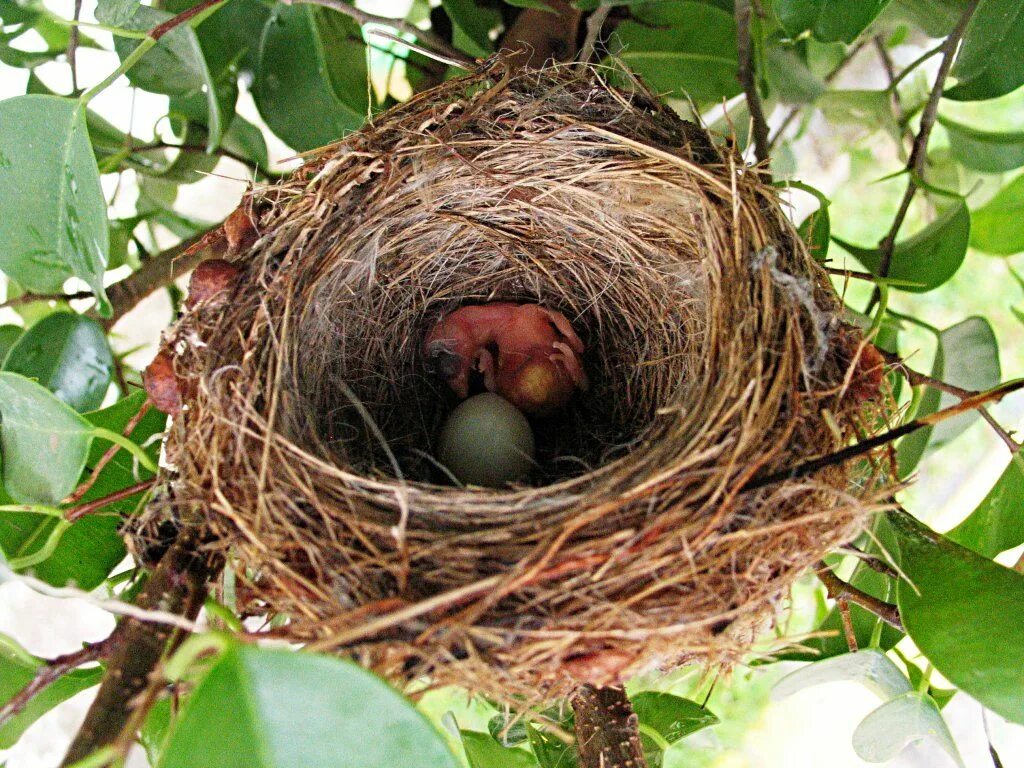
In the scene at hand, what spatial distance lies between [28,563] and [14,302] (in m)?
0.34

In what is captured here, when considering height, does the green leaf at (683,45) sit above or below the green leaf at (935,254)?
above

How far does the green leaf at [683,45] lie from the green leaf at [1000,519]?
0.58 meters

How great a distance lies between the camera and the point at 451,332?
1047 millimetres

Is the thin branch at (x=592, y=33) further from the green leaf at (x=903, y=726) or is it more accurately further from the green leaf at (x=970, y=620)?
the green leaf at (x=903, y=726)

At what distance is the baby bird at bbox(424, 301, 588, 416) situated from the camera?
3.39ft

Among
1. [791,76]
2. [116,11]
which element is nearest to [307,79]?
[116,11]

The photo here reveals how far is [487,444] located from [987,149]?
77 centimetres

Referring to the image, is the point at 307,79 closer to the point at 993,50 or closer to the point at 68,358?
the point at 68,358

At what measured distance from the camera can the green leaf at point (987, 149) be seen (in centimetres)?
108

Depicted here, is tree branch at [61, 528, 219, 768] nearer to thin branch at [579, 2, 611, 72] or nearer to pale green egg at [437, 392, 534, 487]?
pale green egg at [437, 392, 534, 487]

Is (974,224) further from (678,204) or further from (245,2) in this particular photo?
(245,2)

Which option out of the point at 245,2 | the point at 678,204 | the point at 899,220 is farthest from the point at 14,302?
the point at 899,220

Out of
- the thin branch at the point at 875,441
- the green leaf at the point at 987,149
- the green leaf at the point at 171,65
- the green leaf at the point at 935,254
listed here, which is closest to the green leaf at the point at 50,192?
the green leaf at the point at 171,65

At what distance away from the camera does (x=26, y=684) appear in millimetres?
696
